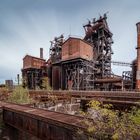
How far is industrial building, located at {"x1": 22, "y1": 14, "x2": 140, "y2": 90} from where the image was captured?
27.4m

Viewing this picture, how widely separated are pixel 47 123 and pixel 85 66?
2487cm

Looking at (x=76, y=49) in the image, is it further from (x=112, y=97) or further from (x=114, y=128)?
(x=114, y=128)

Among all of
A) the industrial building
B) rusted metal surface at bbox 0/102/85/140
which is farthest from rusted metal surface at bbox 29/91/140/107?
the industrial building

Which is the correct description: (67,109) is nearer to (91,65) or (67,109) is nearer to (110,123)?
(110,123)

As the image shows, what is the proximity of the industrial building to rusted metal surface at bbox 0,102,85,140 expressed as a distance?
1494 centimetres

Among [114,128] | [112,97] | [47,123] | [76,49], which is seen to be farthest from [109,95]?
[76,49]

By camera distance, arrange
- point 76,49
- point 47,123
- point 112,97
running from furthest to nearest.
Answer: point 76,49, point 112,97, point 47,123

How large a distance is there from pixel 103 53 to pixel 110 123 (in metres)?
36.3

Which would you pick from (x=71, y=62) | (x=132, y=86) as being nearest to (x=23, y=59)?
(x=71, y=62)

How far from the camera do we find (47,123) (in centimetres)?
482

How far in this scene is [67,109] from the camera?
1055 centimetres

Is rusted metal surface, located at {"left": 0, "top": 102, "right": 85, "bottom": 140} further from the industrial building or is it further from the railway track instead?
the industrial building

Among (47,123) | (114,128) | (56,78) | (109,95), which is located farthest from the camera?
(56,78)

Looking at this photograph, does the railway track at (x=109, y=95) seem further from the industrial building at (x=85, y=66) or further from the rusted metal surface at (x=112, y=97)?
the industrial building at (x=85, y=66)
